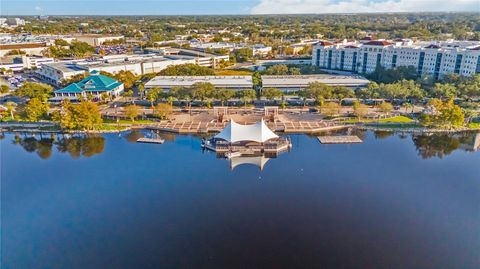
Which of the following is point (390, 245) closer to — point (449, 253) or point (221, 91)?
point (449, 253)

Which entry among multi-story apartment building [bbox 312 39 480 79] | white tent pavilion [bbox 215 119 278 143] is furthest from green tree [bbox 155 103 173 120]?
multi-story apartment building [bbox 312 39 480 79]

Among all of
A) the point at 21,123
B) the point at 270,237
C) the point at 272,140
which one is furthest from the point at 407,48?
the point at 21,123

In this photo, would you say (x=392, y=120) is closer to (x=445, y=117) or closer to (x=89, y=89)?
(x=445, y=117)

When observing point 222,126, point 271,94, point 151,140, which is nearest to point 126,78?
point 271,94

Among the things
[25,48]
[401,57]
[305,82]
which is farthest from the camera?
[25,48]

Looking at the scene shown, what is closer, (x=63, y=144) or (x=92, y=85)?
(x=63, y=144)

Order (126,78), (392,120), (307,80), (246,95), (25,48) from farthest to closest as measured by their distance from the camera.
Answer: (25,48), (126,78), (307,80), (246,95), (392,120)
